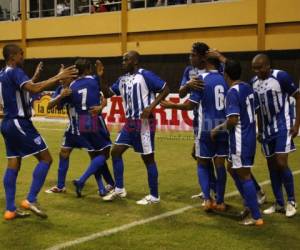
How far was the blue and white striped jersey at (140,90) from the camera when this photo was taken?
25.2 ft

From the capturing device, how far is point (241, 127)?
642cm

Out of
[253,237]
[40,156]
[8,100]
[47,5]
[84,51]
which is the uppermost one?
[47,5]

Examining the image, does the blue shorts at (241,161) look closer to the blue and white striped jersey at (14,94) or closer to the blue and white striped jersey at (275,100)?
the blue and white striped jersey at (275,100)

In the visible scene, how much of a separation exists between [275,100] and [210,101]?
0.79 m

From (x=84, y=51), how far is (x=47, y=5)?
486 centimetres

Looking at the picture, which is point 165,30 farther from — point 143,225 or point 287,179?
point 143,225

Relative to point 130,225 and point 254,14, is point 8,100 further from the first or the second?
point 254,14

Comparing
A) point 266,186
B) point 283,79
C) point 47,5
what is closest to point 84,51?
point 47,5

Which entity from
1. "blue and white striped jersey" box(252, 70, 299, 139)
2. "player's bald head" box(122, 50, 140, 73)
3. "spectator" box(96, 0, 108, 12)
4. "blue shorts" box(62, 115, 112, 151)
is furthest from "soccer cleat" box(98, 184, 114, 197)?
"spectator" box(96, 0, 108, 12)

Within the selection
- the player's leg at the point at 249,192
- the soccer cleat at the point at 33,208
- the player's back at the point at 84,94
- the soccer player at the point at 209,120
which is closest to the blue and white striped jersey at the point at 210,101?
the soccer player at the point at 209,120

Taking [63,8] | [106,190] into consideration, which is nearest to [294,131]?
[106,190]

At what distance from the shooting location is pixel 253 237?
6.13m

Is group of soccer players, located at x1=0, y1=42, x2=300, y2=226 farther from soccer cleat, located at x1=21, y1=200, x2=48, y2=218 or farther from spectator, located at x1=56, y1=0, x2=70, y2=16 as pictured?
spectator, located at x1=56, y1=0, x2=70, y2=16

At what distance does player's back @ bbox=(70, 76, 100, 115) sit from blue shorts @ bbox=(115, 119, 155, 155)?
703 millimetres
